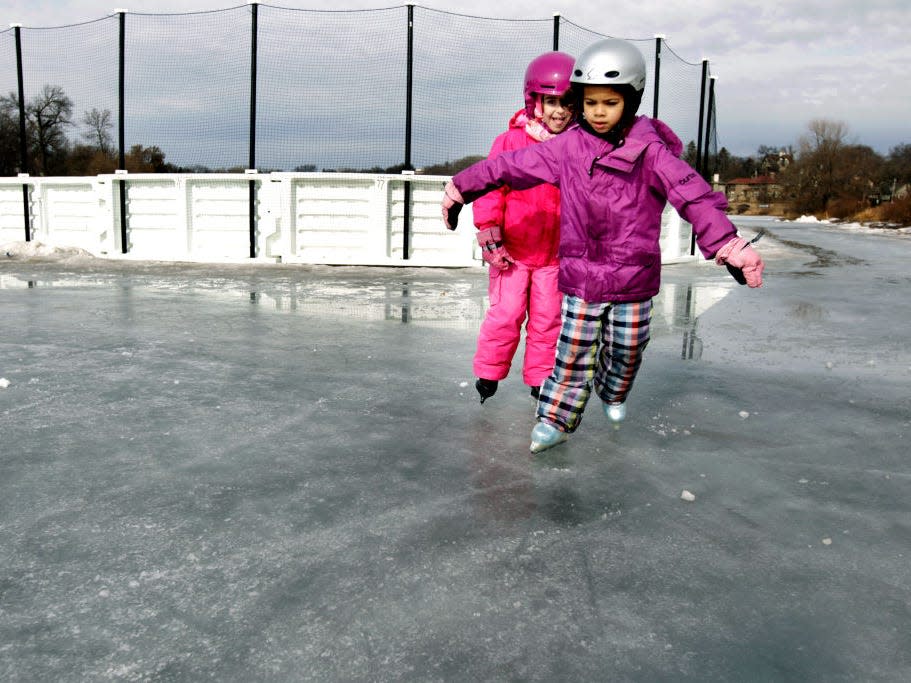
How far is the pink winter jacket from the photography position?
12.3 ft

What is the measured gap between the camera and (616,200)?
10.1ft

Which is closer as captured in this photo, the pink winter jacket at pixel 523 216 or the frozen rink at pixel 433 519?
the frozen rink at pixel 433 519

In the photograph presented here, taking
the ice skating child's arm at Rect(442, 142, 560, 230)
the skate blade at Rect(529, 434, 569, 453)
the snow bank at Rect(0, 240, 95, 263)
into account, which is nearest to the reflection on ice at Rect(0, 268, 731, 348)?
the skate blade at Rect(529, 434, 569, 453)

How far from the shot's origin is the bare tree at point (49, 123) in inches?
564

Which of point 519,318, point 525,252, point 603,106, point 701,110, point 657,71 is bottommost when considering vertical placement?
point 519,318

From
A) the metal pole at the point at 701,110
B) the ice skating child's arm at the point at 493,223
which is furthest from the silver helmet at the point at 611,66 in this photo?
the metal pole at the point at 701,110

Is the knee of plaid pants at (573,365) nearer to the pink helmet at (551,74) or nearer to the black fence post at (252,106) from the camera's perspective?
the pink helmet at (551,74)

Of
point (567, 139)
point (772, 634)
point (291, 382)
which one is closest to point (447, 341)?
point (291, 382)

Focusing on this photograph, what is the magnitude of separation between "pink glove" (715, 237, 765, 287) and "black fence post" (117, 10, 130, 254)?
11329 mm

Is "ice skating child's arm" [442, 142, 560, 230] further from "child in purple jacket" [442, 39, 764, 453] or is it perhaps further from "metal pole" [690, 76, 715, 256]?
"metal pole" [690, 76, 715, 256]

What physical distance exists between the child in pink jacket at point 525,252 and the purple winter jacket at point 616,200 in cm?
46

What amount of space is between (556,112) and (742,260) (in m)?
1.30

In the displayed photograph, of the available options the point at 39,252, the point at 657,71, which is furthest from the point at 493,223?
the point at 39,252

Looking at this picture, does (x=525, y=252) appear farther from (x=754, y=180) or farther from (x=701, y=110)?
Result: (x=754, y=180)
